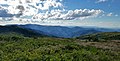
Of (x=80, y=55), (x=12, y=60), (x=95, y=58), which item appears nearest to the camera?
(x=12, y=60)

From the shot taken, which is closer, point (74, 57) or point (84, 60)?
point (84, 60)

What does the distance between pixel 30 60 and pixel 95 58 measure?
12.0m

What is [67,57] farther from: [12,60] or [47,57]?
[12,60]

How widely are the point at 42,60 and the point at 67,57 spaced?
5.36 m

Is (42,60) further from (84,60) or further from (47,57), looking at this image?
(84,60)

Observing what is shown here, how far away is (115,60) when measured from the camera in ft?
150

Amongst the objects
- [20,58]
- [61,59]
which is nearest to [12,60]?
[20,58]

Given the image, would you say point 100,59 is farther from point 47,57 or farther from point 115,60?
point 47,57

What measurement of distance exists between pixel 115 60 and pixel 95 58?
3606mm

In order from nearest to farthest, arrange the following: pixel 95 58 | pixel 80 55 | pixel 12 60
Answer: pixel 12 60, pixel 95 58, pixel 80 55

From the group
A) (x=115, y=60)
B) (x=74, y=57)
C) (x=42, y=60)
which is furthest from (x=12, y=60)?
(x=115, y=60)

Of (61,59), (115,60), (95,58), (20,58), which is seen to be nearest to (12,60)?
(20,58)

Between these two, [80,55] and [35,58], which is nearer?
[35,58]

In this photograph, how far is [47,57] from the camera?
4575 cm
